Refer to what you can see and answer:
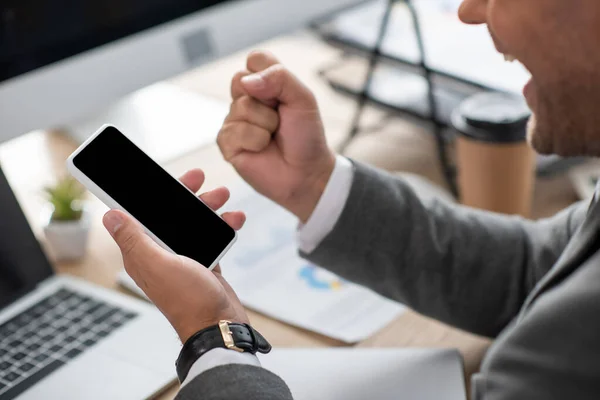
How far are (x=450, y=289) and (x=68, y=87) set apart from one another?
438mm

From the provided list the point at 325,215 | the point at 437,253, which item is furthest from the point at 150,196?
the point at 437,253

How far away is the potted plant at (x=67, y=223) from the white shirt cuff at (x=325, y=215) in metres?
0.26

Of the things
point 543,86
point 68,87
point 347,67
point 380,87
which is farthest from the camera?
point 347,67

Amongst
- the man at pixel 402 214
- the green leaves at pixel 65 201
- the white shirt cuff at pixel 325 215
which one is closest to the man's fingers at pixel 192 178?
the man at pixel 402 214

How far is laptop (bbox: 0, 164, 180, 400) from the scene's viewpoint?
63 cm

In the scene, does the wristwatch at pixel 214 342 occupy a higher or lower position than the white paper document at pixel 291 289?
higher

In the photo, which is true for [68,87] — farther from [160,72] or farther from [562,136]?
[562,136]

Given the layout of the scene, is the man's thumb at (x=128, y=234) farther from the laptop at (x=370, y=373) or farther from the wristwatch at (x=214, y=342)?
the laptop at (x=370, y=373)

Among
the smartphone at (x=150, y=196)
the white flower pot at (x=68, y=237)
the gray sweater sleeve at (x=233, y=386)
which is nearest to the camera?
the gray sweater sleeve at (x=233, y=386)

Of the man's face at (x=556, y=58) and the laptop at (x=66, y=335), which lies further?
the laptop at (x=66, y=335)

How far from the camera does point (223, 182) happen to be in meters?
0.93

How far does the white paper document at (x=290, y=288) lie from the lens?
27.6 inches

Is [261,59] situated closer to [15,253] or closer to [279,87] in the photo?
[279,87]

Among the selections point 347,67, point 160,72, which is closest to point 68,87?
point 160,72
